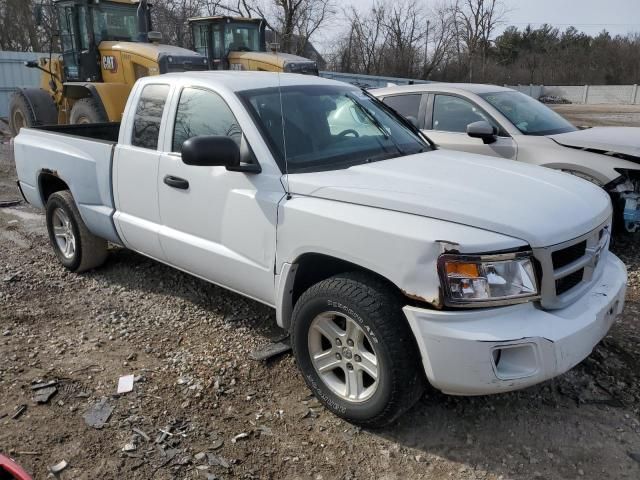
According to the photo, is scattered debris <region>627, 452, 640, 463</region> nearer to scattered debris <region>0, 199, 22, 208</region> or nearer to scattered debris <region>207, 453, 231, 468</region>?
scattered debris <region>207, 453, 231, 468</region>

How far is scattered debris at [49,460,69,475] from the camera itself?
9.00 feet

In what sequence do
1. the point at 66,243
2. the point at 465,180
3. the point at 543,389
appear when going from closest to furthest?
1. the point at 465,180
2. the point at 543,389
3. the point at 66,243

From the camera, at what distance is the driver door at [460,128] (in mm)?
6293

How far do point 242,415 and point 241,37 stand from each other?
1238 centimetres

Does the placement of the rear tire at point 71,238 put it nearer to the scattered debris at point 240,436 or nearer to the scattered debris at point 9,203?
the scattered debris at point 240,436

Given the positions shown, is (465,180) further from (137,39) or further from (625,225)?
(137,39)

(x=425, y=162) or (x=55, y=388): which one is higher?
(x=425, y=162)

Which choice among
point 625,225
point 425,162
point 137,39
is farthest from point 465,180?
point 137,39

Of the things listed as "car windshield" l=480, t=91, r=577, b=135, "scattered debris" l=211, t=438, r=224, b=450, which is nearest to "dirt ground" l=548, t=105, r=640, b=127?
"car windshield" l=480, t=91, r=577, b=135

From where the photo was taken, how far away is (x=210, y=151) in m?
3.18

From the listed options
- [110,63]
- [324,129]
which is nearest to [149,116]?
[324,129]

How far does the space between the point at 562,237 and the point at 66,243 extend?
457 cm

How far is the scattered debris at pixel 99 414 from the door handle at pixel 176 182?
4.72ft

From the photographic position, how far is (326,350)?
319 cm
